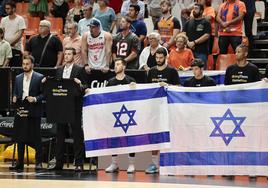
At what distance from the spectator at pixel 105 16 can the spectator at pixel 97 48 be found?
7.58 ft

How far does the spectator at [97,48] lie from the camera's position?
19.6m

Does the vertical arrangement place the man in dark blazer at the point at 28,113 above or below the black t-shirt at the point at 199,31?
below

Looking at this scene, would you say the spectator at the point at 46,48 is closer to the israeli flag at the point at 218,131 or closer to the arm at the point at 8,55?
the arm at the point at 8,55

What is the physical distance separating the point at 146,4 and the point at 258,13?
3.44 m

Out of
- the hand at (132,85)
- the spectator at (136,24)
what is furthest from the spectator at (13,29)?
the hand at (132,85)

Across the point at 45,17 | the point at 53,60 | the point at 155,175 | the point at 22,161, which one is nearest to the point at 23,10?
the point at 45,17

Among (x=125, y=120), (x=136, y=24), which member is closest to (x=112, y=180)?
(x=125, y=120)

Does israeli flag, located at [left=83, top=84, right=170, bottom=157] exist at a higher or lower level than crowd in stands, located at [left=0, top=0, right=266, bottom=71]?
lower

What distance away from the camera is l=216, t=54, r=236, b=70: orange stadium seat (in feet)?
65.2

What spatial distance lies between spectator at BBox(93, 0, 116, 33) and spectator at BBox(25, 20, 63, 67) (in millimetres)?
2098

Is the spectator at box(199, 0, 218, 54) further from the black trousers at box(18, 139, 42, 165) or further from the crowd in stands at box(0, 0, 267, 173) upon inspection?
the black trousers at box(18, 139, 42, 165)

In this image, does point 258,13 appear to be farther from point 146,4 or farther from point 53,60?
point 53,60

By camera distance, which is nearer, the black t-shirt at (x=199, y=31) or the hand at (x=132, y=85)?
the hand at (x=132, y=85)

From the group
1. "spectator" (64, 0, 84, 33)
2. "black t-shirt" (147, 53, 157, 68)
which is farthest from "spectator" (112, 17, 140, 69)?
"spectator" (64, 0, 84, 33)
